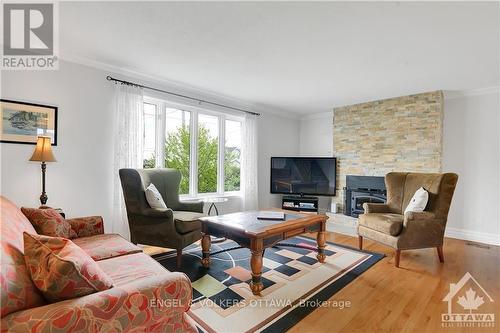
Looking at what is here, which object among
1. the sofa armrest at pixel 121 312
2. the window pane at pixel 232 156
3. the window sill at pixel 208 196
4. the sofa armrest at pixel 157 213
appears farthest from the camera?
the window pane at pixel 232 156

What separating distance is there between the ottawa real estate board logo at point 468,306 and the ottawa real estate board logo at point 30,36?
3.93 metres

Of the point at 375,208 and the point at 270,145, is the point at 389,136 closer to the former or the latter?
the point at 375,208

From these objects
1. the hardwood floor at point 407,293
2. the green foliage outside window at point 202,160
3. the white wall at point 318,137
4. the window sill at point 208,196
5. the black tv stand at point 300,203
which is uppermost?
the white wall at point 318,137

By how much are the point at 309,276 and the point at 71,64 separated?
3.57m

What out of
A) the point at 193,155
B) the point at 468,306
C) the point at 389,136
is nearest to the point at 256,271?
the point at 468,306

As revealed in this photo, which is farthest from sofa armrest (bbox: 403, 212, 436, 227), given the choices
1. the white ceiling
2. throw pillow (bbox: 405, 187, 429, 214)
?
the white ceiling

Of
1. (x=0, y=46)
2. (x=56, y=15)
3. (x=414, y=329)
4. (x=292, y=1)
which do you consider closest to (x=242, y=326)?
(x=414, y=329)

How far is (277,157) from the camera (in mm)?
5320

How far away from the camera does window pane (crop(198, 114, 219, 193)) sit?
170 inches

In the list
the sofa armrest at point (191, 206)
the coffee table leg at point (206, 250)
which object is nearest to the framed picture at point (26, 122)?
the sofa armrest at point (191, 206)

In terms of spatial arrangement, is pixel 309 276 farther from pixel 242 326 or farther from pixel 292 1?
pixel 292 1

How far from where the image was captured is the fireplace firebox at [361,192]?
4.46 m

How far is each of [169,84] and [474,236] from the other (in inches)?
206

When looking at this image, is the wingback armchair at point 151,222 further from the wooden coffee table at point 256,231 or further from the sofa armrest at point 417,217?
the sofa armrest at point 417,217
